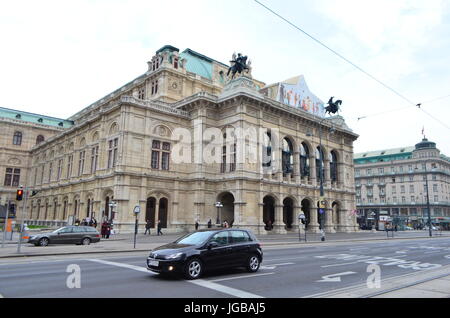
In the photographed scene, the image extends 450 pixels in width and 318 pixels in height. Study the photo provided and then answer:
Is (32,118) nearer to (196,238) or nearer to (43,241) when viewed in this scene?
(43,241)

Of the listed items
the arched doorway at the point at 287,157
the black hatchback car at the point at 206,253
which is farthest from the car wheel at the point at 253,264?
the arched doorway at the point at 287,157

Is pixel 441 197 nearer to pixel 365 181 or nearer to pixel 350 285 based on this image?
pixel 365 181

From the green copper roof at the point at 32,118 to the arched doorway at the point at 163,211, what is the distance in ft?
146

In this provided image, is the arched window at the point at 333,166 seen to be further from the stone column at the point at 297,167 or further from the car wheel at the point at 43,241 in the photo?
the car wheel at the point at 43,241

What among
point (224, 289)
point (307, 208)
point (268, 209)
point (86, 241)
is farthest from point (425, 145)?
point (224, 289)

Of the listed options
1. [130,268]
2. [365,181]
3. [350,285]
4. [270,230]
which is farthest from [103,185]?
[365,181]

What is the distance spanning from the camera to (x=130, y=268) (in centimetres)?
1227

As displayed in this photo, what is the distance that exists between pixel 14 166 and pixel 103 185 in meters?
41.5

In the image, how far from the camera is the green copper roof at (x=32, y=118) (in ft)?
234

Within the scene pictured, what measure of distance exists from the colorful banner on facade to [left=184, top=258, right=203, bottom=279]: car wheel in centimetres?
3944

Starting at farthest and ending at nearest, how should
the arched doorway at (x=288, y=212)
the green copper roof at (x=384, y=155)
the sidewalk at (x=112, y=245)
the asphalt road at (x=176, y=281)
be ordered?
1. the green copper roof at (x=384, y=155)
2. the arched doorway at (x=288, y=212)
3. the sidewalk at (x=112, y=245)
4. the asphalt road at (x=176, y=281)

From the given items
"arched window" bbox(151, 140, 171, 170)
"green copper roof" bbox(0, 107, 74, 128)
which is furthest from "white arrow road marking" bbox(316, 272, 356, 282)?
"green copper roof" bbox(0, 107, 74, 128)

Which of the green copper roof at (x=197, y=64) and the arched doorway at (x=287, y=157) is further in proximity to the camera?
the green copper roof at (x=197, y=64)
